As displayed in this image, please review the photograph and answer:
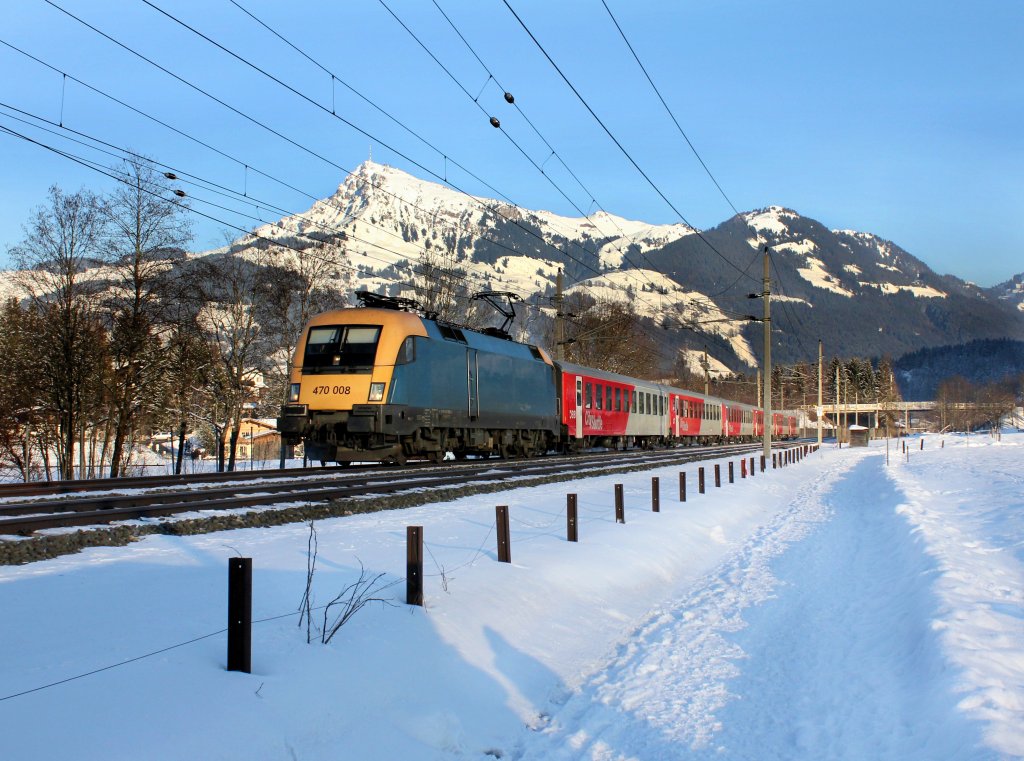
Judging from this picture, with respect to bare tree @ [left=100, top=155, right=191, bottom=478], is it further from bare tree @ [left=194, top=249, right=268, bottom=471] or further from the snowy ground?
the snowy ground

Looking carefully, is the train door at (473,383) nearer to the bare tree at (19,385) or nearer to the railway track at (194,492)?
the railway track at (194,492)

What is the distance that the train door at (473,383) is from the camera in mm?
20344

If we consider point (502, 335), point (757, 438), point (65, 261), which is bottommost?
point (757, 438)

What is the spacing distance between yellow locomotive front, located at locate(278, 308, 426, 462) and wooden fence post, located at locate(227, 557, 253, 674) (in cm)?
1217

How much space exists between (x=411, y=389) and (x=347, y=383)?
1439mm

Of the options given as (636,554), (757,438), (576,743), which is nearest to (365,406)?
(636,554)

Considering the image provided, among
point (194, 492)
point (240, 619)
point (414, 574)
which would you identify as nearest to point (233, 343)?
point (194, 492)

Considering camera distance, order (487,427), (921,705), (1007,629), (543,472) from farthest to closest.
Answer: (487,427), (543,472), (1007,629), (921,705)

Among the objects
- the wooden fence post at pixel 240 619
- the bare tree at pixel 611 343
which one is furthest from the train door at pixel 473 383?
the bare tree at pixel 611 343

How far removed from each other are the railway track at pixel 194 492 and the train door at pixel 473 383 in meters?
2.00

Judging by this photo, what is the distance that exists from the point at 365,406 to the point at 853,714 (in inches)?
518

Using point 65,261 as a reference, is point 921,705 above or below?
below

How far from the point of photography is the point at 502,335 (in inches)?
947

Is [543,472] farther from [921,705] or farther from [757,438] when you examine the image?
[757,438]
